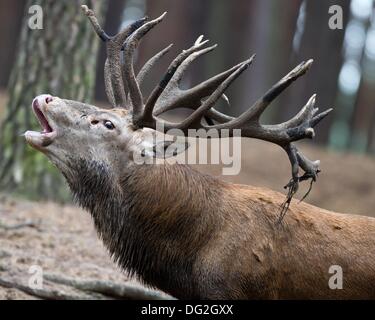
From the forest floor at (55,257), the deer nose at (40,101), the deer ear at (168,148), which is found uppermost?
the deer nose at (40,101)

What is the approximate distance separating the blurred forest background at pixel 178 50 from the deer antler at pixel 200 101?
2.97 m

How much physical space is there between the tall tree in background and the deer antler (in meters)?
2.94

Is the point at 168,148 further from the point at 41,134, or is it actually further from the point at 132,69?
the point at 41,134

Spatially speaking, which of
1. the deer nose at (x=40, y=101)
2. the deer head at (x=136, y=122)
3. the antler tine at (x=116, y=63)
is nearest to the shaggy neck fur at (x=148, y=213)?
the deer head at (x=136, y=122)

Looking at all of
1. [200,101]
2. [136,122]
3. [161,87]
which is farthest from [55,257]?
[161,87]

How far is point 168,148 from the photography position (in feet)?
19.1

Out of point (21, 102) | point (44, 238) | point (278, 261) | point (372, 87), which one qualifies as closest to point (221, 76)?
point (278, 261)

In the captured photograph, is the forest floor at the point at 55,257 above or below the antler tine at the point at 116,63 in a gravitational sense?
below

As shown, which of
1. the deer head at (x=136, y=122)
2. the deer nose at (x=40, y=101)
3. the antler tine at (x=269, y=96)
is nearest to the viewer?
the antler tine at (x=269, y=96)

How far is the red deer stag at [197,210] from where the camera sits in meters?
5.52

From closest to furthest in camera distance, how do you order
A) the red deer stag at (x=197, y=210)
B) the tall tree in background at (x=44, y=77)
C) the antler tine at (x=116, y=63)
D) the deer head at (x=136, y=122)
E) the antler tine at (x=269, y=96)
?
the antler tine at (x=269, y=96), the red deer stag at (x=197, y=210), the deer head at (x=136, y=122), the antler tine at (x=116, y=63), the tall tree in background at (x=44, y=77)

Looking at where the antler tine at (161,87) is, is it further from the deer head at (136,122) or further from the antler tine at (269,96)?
the antler tine at (269,96)
